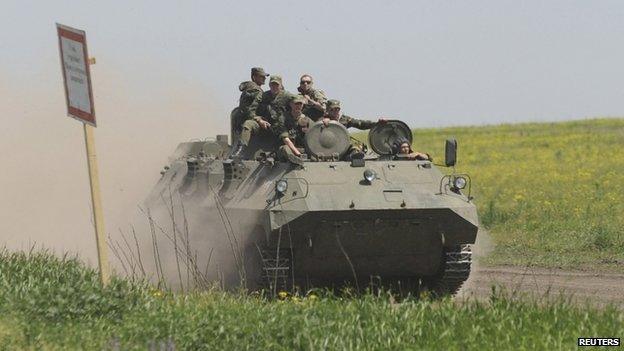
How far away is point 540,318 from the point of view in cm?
1058

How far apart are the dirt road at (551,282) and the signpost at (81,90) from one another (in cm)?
490

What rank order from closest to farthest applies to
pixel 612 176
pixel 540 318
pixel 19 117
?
pixel 540 318, pixel 19 117, pixel 612 176

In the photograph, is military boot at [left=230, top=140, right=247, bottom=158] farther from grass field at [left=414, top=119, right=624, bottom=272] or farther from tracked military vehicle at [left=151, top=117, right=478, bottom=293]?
grass field at [left=414, top=119, right=624, bottom=272]

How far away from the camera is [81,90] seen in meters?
12.1

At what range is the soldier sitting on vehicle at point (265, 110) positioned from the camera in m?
16.5

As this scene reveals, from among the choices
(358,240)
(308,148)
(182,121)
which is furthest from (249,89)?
(182,121)

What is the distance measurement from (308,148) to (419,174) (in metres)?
1.27

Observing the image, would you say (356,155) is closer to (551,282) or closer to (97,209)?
(551,282)

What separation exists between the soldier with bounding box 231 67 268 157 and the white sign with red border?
4.58 metres

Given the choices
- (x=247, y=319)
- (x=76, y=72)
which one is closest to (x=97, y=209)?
(x=76, y=72)

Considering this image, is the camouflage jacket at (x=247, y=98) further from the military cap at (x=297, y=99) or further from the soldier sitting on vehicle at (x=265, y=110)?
the military cap at (x=297, y=99)

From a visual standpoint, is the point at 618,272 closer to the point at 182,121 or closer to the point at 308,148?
the point at 308,148

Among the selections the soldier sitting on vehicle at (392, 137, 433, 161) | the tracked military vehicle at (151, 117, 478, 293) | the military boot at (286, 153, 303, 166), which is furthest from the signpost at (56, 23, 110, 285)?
the soldier sitting on vehicle at (392, 137, 433, 161)

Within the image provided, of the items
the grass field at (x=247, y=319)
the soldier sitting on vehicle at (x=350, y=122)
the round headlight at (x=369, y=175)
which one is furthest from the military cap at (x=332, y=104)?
the grass field at (x=247, y=319)
